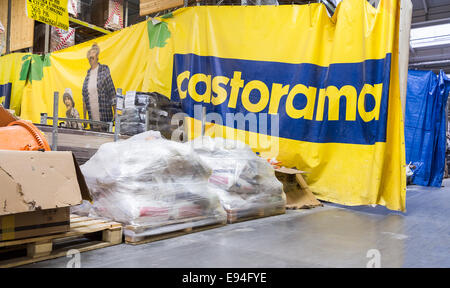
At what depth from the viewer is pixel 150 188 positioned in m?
2.88

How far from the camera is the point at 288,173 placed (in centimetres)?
466

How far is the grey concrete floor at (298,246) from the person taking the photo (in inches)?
89.0

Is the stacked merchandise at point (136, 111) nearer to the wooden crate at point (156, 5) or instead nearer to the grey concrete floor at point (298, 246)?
the grey concrete floor at point (298, 246)

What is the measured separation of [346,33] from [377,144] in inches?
62.5

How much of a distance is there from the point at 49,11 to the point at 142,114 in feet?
8.43

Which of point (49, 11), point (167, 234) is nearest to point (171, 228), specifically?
point (167, 234)

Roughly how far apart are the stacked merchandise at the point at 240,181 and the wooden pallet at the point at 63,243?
1.24 meters

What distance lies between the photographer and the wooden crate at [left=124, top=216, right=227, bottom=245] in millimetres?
2648

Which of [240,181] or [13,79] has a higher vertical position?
[13,79]

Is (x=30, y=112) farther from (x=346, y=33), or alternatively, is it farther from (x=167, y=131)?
(x=346, y=33)

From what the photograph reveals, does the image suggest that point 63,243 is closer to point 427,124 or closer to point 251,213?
point 251,213

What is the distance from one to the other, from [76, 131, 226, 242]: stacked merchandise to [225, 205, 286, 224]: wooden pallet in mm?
226

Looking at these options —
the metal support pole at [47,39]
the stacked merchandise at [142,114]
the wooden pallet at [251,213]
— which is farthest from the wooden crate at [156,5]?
the wooden pallet at [251,213]

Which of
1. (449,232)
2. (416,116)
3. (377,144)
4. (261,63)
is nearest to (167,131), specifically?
(261,63)
